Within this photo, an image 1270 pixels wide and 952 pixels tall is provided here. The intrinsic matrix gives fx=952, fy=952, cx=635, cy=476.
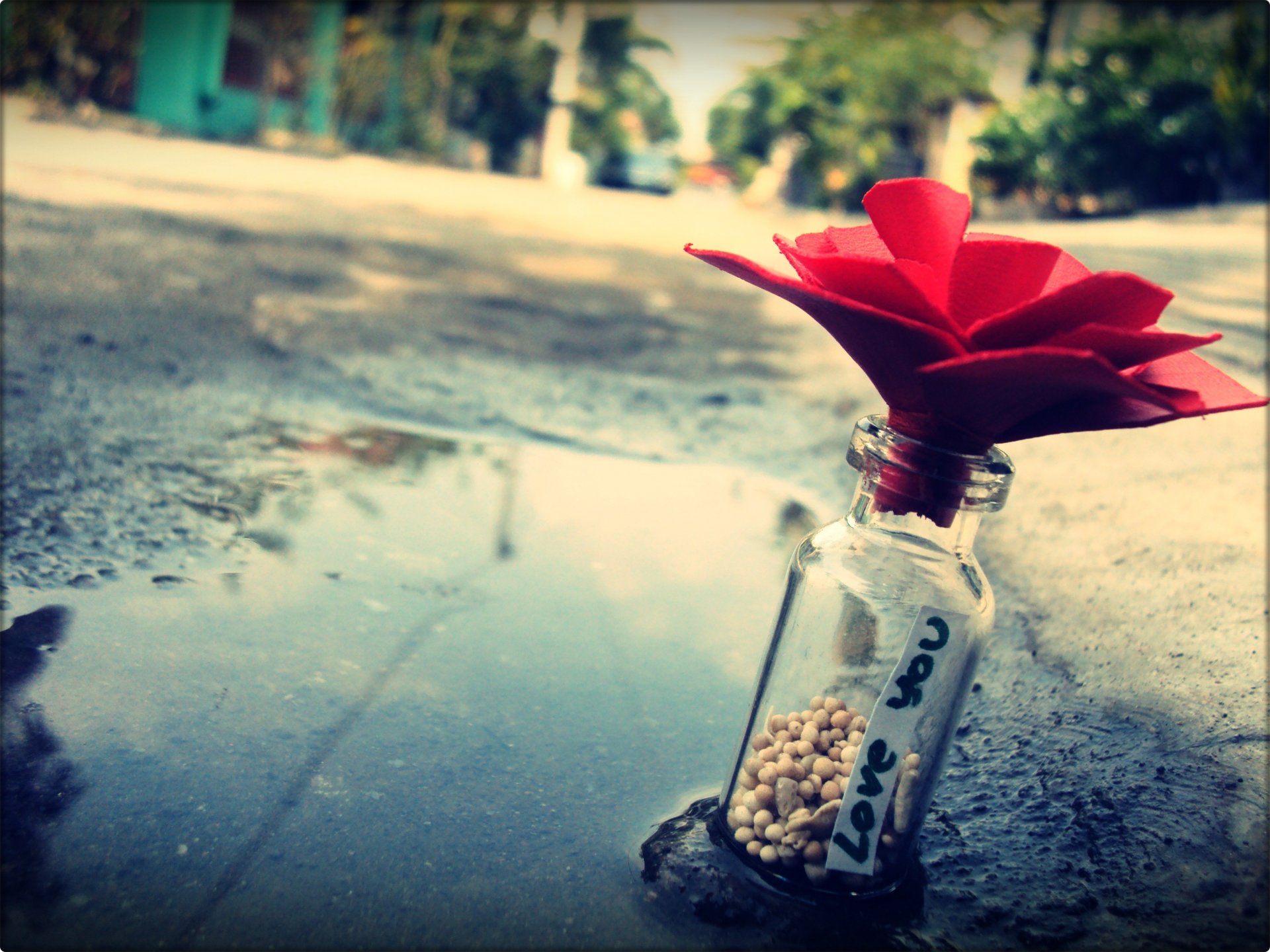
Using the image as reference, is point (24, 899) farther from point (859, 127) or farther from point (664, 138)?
point (664, 138)

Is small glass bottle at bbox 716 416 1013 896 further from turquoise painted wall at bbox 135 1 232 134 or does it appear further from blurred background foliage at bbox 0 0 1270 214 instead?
turquoise painted wall at bbox 135 1 232 134

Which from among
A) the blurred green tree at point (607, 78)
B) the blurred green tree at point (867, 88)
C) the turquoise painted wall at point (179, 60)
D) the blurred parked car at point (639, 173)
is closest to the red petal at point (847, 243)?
the blurred green tree at point (867, 88)

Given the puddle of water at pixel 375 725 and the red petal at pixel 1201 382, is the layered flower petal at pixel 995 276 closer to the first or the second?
the red petal at pixel 1201 382

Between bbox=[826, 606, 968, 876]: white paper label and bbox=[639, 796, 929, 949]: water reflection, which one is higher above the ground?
bbox=[826, 606, 968, 876]: white paper label

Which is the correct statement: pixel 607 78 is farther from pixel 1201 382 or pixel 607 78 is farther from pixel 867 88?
pixel 1201 382

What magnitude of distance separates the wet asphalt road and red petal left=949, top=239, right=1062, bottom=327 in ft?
1.92

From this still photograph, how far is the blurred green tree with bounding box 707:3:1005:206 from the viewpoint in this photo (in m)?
11.7

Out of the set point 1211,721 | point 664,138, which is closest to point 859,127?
point 1211,721

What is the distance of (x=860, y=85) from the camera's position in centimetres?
1548

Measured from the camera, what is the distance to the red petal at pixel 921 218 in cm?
83

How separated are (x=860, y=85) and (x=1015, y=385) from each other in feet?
53.7

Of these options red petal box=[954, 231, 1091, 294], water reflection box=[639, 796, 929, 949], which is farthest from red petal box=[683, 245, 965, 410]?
water reflection box=[639, 796, 929, 949]

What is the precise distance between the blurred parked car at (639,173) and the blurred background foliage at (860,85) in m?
0.68

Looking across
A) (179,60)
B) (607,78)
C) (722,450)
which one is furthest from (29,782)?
(607,78)
